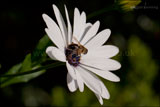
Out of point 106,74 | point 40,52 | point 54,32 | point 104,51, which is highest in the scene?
point 54,32

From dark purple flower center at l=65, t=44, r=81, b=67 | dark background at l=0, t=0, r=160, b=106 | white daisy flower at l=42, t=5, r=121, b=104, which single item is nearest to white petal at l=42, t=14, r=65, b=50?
white daisy flower at l=42, t=5, r=121, b=104

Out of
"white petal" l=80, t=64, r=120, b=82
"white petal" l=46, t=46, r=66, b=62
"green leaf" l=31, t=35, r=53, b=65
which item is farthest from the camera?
"green leaf" l=31, t=35, r=53, b=65

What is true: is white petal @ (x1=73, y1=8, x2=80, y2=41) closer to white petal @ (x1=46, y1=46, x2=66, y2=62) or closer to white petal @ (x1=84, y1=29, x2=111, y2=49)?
white petal @ (x1=84, y1=29, x2=111, y2=49)

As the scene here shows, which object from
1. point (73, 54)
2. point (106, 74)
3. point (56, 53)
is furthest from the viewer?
point (73, 54)

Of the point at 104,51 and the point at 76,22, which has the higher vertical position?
the point at 76,22

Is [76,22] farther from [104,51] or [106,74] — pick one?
[106,74]

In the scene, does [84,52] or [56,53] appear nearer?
[56,53]

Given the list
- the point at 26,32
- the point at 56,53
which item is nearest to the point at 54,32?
the point at 56,53

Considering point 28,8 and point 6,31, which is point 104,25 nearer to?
point 28,8

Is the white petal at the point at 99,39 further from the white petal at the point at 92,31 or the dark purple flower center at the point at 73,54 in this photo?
the dark purple flower center at the point at 73,54

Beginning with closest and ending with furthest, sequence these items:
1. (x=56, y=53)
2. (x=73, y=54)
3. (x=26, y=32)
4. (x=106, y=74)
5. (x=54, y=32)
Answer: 1. (x=56, y=53)
2. (x=54, y=32)
3. (x=106, y=74)
4. (x=73, y=54)
5. (x=26, y=32)
